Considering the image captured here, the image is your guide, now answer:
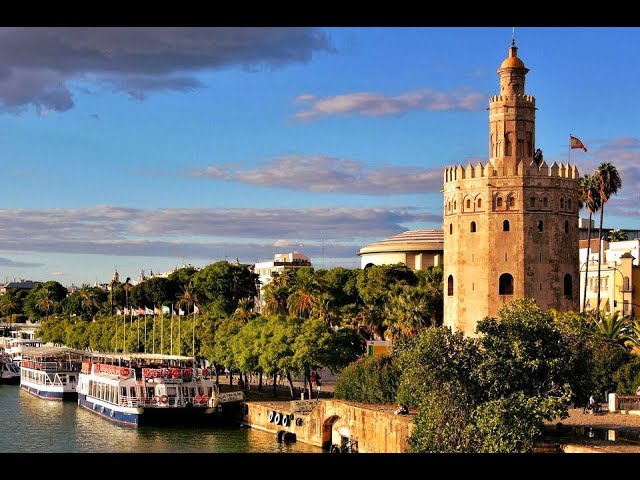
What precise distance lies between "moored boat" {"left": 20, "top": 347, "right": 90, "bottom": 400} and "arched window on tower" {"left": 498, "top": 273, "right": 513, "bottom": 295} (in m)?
32.6

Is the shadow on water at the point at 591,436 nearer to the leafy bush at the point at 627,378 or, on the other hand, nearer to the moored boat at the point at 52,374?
the leafy bush at the point at 627,378

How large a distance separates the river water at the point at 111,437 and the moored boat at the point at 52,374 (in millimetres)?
10496

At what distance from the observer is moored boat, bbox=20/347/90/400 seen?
72.8 metres

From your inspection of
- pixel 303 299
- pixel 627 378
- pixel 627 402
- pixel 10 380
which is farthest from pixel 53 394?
pixel 627 402

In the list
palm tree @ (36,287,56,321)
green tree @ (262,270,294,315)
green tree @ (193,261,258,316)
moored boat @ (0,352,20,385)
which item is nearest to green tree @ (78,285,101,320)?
palm tree @ (36,287,56,321)

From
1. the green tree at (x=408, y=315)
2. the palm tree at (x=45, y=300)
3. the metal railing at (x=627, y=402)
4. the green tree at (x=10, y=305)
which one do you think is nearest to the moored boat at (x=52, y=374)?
the green tree at (x=408, y=315)

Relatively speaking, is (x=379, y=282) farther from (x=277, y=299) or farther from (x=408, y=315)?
(x=408, y=315)

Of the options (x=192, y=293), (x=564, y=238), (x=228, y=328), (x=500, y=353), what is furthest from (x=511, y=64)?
(x=192, y=293)

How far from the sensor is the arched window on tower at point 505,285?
53.1m

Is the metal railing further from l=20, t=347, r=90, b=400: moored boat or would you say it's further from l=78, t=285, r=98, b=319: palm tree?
l=78, t=285, r=98, b=319: palm tree

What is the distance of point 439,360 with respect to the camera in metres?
30.1

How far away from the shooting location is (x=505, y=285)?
53.2 metres
